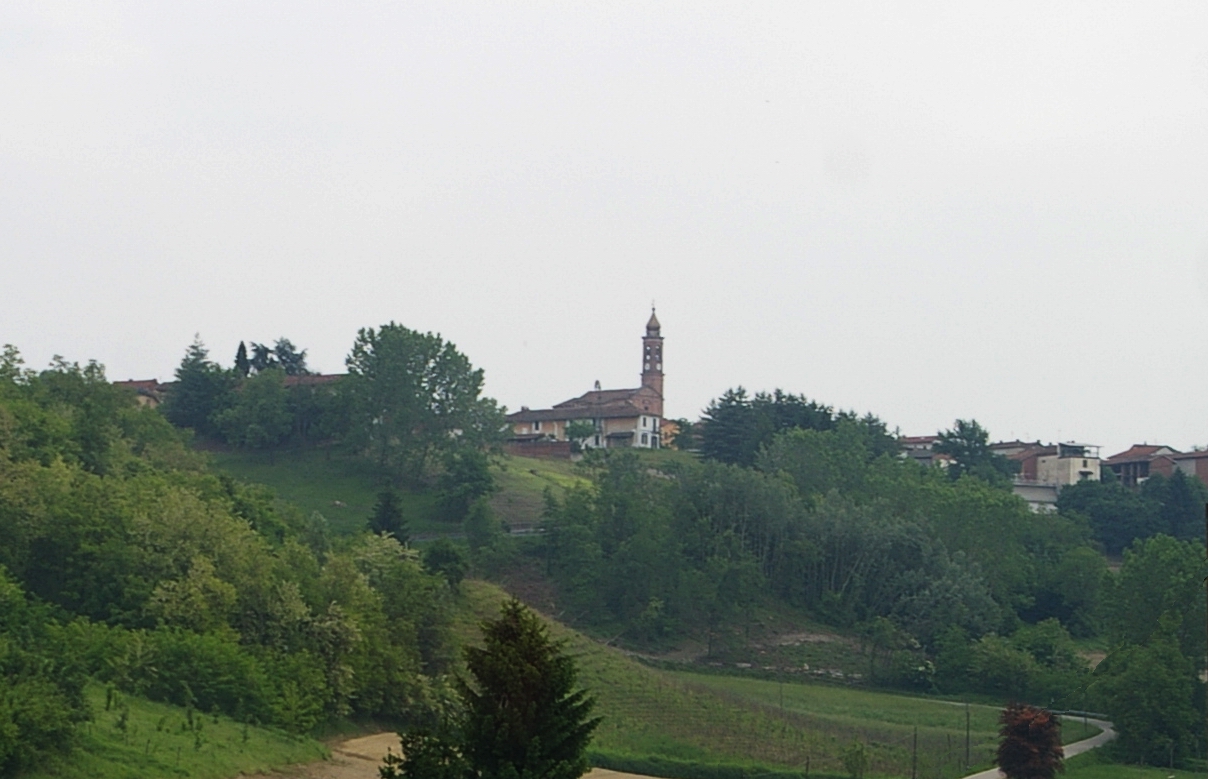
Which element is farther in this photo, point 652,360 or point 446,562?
point 652,360

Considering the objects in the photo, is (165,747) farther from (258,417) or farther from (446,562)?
(258,417)

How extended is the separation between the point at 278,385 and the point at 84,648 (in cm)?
5716

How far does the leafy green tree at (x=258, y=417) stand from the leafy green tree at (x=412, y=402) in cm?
443

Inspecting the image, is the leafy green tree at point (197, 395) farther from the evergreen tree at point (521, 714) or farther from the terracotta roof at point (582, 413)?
the evergreen tree at point (521, 714)

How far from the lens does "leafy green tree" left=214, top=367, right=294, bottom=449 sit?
9319 centimetres

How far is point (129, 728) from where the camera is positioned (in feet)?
117

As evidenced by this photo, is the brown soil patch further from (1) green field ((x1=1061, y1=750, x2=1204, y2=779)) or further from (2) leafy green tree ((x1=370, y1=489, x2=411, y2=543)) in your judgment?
(1) green field ((x1=1061, y1=750, x2=1204, y2=779))

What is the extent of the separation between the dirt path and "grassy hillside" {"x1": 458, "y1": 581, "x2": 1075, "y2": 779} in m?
4.13

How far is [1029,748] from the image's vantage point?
41.6m

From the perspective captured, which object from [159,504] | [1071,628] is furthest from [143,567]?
[1071,628]

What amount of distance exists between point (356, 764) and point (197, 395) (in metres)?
60.1

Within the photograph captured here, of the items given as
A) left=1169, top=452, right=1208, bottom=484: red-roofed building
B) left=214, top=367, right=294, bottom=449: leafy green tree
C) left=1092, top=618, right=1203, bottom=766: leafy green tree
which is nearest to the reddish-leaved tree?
left=1092, top=618, right=1203, bottom=766: leafy green tree

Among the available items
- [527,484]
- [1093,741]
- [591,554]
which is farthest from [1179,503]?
[1093,741]

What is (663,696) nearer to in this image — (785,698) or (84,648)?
(785,698)
